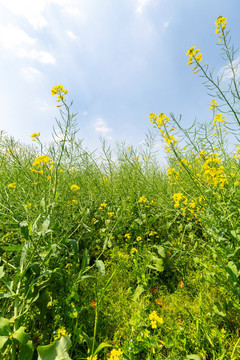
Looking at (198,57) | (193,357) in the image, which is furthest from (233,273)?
(198,57)

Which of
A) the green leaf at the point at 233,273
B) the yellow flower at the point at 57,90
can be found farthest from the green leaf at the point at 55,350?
the yellow flower at the point at 57,90

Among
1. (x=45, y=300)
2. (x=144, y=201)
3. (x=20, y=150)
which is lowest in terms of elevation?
(x=45, y=300)

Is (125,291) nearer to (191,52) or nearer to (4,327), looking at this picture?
(4,327)

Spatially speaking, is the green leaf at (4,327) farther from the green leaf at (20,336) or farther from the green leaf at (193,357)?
the green leaf at (193,357)

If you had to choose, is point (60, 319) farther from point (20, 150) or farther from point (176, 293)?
point (20, 150)

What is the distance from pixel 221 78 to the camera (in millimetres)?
1357

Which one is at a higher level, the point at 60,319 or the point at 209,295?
the point at 60,319

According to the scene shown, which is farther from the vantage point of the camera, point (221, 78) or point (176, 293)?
point (176, 293)

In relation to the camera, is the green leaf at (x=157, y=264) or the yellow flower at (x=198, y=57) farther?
the green leaf at (x=157, y=264)

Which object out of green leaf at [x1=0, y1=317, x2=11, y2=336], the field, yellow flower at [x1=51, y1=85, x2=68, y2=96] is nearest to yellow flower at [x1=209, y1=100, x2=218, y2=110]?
the field

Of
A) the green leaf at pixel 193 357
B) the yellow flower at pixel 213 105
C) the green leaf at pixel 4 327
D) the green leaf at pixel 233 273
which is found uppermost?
the yellow flower at pixel 213 105

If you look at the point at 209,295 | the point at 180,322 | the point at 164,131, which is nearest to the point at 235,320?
the point at 209,295

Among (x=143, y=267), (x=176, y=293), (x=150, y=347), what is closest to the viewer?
(x=150, y=347)

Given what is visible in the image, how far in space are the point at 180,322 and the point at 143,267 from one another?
49cm
